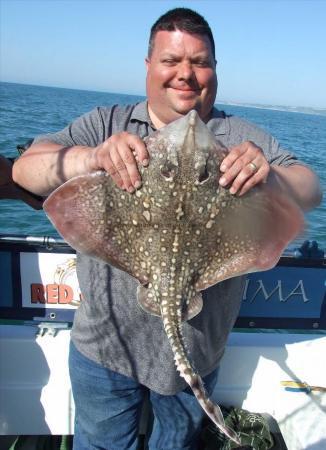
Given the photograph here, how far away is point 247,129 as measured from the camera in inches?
96.6

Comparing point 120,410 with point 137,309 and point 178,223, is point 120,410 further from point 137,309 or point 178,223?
point 178,223

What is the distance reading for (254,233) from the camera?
2.06 meters

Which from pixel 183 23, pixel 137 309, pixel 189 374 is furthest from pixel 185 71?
pixel 189 374

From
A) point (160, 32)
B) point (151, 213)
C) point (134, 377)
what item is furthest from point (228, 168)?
point (134, 377)

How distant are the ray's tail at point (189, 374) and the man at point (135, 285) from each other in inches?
18.0

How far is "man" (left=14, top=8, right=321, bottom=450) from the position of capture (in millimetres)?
2178

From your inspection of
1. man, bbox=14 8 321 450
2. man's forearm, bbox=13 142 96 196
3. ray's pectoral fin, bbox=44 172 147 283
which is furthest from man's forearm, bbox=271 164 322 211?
man's forearm, bbox=13 142 96 196

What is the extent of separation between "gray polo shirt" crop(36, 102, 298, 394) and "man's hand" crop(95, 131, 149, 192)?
1.81ft

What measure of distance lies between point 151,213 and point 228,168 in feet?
1.29

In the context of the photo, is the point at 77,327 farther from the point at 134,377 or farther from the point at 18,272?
the point at 18,272

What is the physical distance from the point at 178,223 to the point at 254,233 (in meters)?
0.40

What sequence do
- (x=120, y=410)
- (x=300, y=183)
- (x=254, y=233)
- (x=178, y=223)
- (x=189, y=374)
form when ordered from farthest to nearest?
(x=120, y=410)
(x=300, y=183)
(x=254, y=233)
(x=178, y=223)
(x=189, y=374)

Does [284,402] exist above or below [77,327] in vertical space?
below

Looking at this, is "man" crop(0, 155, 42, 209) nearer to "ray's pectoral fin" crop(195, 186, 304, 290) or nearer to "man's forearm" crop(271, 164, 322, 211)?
"ray's pectoral fin" crop(195, 186, 304, 290)
